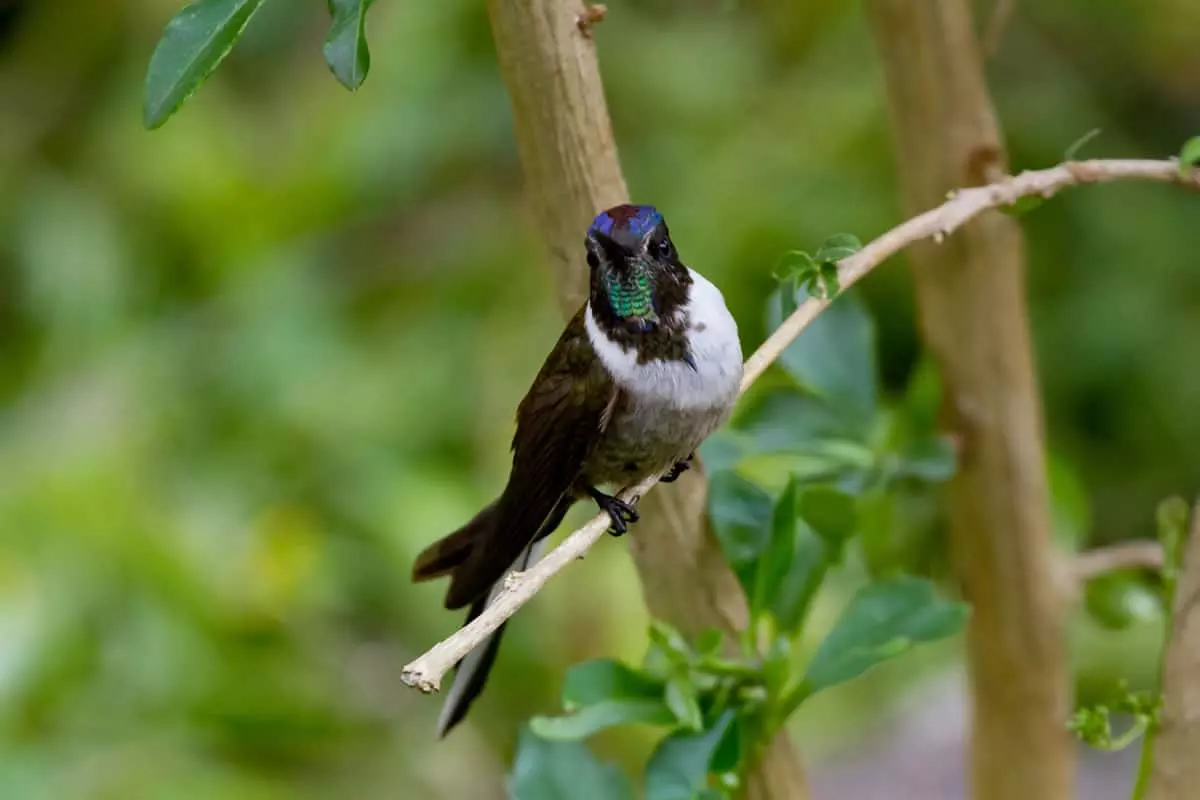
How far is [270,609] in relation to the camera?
2.34 metres

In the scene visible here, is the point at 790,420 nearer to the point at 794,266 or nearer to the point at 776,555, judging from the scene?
the point at 776,555

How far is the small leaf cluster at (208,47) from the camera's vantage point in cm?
76

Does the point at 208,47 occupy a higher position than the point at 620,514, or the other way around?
the point at 208,47

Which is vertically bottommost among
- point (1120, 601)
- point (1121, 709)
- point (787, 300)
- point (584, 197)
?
point (1120, 601)

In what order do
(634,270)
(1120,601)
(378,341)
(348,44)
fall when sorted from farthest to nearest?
(378,341)
(1120,601)
(634,270)
(348,44)

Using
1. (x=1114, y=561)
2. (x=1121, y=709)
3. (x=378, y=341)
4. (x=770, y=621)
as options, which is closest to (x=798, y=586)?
(x=770, y=621)

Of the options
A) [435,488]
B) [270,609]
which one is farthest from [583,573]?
[270,609]

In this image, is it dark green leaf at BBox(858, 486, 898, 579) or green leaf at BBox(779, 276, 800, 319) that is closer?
green leaf at BBox(779, 276, 800, 319)

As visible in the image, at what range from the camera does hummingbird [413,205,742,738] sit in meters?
1.05

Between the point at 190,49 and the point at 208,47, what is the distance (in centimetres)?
2

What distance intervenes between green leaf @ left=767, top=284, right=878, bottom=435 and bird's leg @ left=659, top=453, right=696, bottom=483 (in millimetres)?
193

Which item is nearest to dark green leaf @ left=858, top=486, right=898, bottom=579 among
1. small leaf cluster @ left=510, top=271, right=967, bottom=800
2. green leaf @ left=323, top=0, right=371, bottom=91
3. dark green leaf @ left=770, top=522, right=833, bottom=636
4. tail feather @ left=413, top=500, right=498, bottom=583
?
small leaf cluster @ left=510, top=271, right=967, bottom=800

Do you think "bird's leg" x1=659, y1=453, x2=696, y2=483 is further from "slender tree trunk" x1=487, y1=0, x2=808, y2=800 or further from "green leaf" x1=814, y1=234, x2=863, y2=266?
"green leaf" x1=814, y1=234, x2=863, y2=266

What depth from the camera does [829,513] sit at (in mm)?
1084
